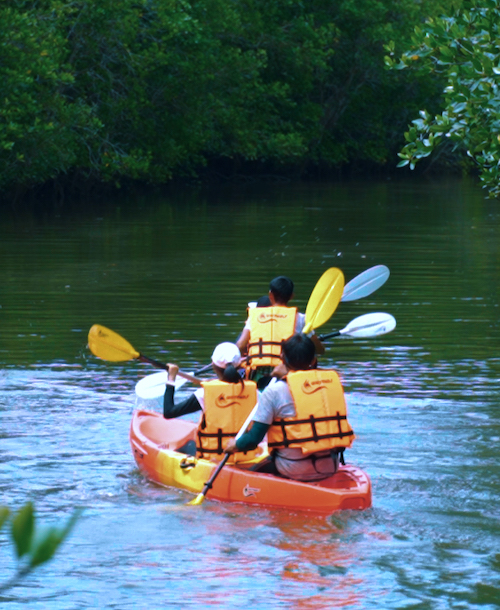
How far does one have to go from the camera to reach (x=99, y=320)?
1328 cm

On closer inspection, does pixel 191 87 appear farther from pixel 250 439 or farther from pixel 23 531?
pixel 23 531

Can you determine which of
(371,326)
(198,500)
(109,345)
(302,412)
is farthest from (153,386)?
(302,412)

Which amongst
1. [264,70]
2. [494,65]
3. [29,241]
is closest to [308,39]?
[264,70]

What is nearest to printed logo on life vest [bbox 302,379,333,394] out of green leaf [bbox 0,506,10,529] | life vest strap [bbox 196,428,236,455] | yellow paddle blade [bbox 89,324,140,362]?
life vest strap [bbox 196,428,236,455]

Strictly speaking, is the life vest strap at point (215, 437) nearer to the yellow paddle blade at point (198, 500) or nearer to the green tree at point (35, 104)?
the yellow paddle blade at point (198, 500)

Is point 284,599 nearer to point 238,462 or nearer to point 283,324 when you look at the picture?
point 238,462

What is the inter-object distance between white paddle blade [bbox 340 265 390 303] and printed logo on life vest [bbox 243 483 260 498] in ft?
9.48

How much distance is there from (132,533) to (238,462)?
34.4 inches

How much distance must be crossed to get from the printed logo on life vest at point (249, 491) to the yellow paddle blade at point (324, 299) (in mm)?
2011

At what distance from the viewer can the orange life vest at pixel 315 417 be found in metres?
6.35

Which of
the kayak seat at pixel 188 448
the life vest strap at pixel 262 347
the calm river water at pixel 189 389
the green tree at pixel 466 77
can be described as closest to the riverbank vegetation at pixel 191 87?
the calm river water at pixel 189 389

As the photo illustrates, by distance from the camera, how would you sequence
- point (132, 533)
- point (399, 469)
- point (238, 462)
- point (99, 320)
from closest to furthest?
1. point (132, 533)
2. point (238, 462)
3. point (399, 469)
4. point (99, 320)

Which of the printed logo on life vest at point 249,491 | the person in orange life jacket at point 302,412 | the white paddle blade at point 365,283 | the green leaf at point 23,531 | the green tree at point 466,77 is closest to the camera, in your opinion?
the green leaf at point 23,531

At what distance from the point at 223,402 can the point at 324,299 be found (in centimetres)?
192
